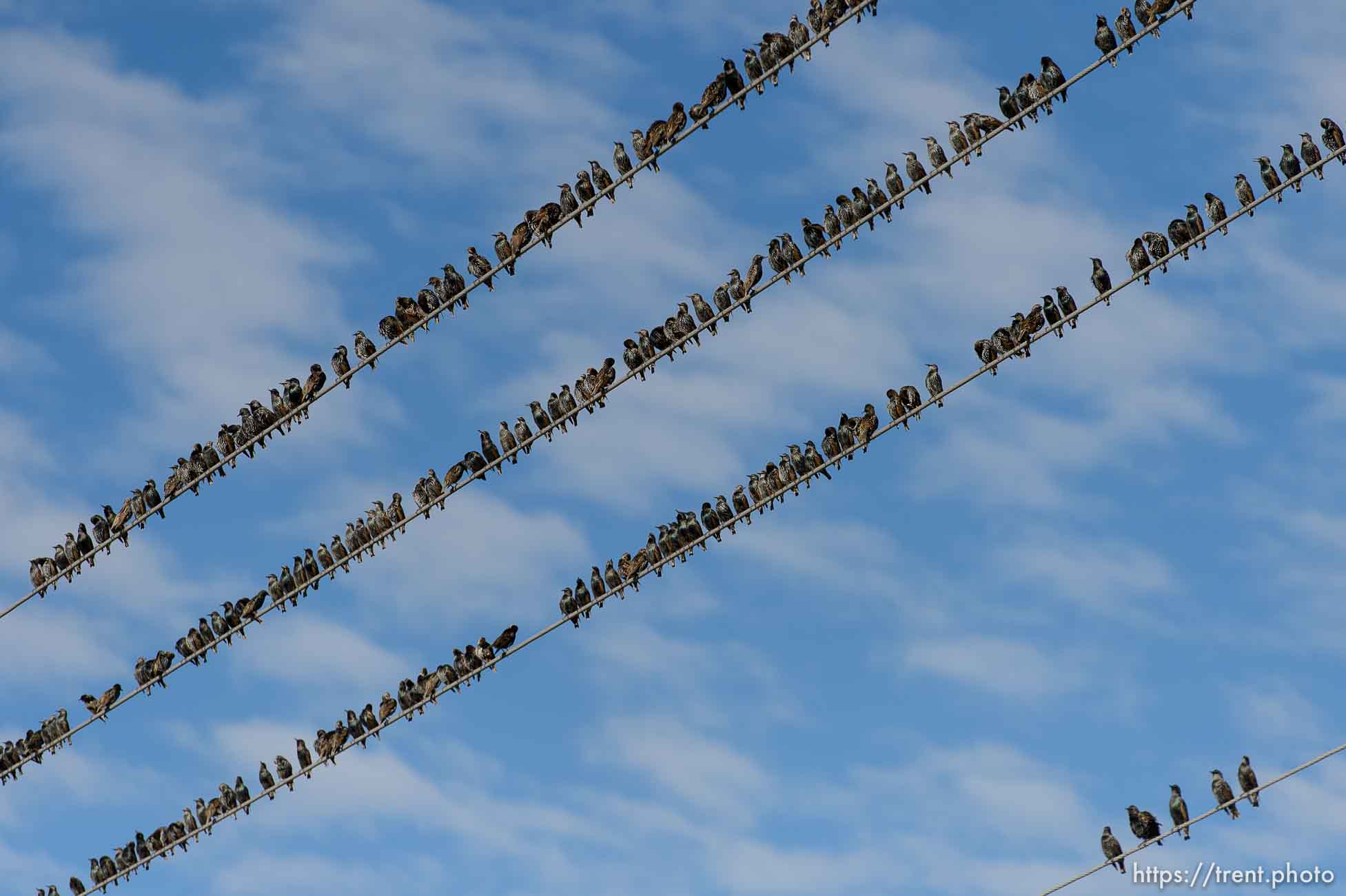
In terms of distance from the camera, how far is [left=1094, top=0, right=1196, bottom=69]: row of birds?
3738 centimetres

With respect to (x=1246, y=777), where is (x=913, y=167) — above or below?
above

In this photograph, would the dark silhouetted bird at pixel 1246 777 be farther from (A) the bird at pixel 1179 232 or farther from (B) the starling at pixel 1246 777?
(A) the bird at pixel 1179 232

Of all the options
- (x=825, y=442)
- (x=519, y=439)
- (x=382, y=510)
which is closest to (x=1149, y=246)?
(x=825, y=442)

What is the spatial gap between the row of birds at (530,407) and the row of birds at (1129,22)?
A: 1019 millimetres

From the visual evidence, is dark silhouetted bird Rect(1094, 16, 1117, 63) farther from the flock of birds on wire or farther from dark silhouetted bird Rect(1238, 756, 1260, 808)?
dark silhouetted bird Rect(1238, 756, 1260, 808)

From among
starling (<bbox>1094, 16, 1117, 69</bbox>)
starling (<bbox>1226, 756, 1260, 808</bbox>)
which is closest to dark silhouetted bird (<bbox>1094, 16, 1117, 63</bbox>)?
starling (<bbox>1094, 16, 1117, 69</bbox>)

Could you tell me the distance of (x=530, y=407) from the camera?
46156 millimetres

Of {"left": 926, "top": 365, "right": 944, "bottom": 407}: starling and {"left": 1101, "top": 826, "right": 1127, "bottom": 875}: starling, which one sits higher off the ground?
{"left": 926, "top": 365, "right": 944, "bottom": 407}: starling

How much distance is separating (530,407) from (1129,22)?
11064 millimetres

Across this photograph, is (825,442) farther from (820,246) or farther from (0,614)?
(0,614)

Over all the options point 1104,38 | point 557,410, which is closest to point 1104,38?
point 1104,38

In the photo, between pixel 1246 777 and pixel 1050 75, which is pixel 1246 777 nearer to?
pixel 1246 777

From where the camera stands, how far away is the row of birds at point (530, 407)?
132ft

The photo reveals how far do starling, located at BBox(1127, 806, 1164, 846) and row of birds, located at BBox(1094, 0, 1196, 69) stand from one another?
412 inches
